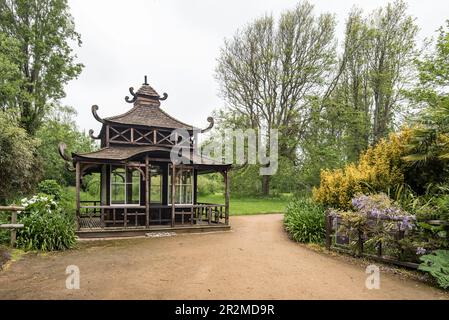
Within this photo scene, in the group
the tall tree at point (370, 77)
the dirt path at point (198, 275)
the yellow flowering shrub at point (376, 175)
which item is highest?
the tall tree at point (370, 77)

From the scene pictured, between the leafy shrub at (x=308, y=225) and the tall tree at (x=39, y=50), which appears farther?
the tall tree at (x=39, y=50)

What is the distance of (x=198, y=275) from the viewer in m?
5.90

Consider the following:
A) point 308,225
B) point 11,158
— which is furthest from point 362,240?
Result: point 11,158

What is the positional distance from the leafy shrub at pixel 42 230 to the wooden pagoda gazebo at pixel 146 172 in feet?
6.46

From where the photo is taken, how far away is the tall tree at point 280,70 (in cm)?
2434

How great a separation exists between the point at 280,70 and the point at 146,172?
1855 centimetres

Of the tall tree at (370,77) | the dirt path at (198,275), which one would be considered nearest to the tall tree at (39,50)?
the dirt path at (198,275)

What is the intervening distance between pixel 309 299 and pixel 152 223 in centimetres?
853

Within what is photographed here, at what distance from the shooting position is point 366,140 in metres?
24.2

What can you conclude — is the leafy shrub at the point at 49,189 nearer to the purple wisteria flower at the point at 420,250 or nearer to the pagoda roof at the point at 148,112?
the pagoda roof at the point at 148,112

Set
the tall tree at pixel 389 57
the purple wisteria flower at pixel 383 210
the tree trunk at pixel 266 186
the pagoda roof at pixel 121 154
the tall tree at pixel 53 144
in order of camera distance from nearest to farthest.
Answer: the purple wisteria flower at pixel 383 210, the pagoda roof at pixel 121 154, the tall tree at pixel 53 144, the tall tree at pixel 389 57, the tree trunk at pixel 266 186

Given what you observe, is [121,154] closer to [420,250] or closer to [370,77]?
[420,250]

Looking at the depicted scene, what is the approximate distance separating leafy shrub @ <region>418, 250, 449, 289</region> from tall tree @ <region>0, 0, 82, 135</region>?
20.8 m
